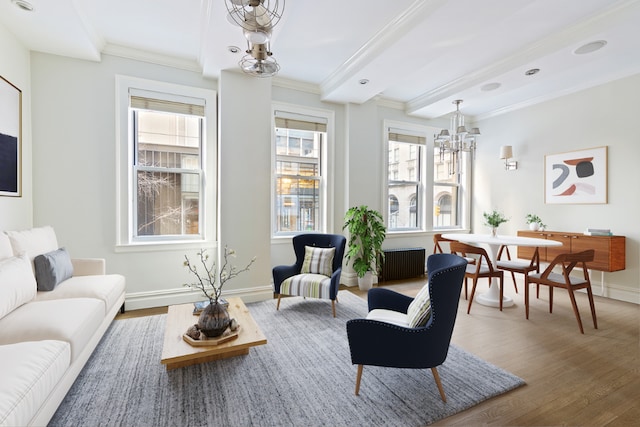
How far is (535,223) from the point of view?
479 cm

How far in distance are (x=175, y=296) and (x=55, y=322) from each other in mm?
1859

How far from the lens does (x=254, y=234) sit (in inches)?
153

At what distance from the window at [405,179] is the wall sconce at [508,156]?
4.32 feet

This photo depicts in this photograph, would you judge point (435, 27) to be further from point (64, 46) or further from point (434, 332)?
point (64, 46)

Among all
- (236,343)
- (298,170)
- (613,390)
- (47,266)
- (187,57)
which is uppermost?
(187,57)

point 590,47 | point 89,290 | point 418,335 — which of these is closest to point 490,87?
point 590,47

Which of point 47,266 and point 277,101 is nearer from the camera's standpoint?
point 47,266

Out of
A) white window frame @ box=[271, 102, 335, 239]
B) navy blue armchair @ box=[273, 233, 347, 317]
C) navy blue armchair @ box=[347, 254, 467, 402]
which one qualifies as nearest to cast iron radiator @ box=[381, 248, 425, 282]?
white window frame @ box=[271, 102, 335, 239]

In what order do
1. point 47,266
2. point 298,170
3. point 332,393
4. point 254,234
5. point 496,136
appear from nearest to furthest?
point 332,393 < point 47,266 < point 254,234 < point 298,170 < point 496,136

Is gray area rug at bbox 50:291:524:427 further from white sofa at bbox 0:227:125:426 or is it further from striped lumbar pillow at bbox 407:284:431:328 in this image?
striped lumbar pillow at bbox 407:284:431:328

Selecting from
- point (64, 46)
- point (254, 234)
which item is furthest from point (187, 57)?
point (254, 234)

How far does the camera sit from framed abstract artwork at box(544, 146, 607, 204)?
414 centimetres

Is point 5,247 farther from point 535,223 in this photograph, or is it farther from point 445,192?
point 535,223

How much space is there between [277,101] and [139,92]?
1.72m
